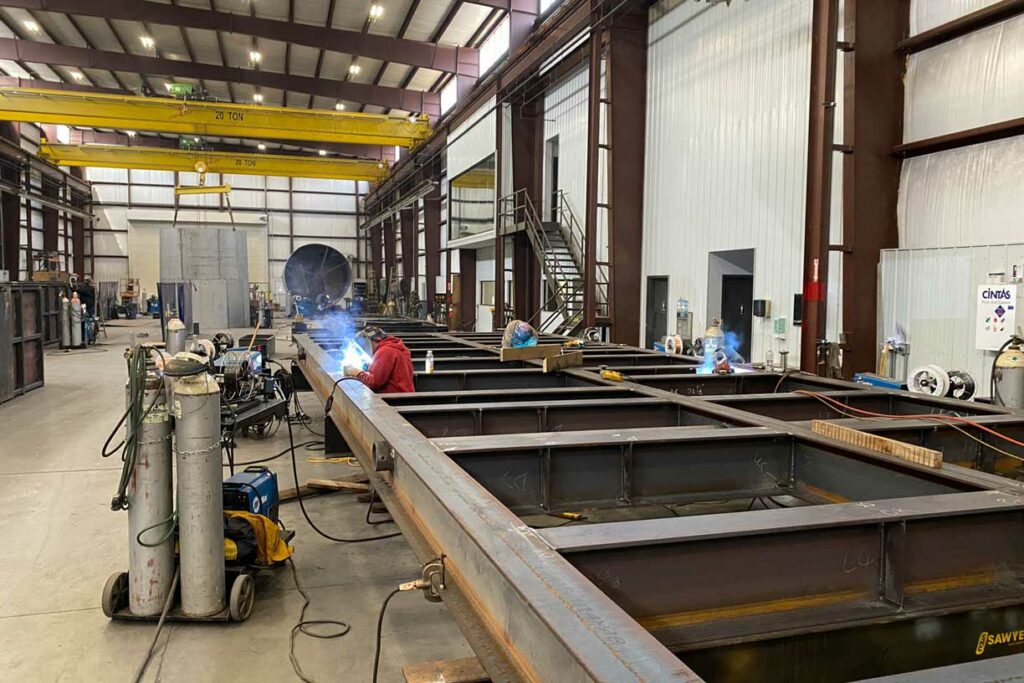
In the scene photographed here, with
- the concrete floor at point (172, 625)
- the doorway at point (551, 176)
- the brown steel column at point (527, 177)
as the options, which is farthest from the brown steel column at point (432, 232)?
the concrete floor at point (172, 625)

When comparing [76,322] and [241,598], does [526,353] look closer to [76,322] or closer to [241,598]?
[241,598]

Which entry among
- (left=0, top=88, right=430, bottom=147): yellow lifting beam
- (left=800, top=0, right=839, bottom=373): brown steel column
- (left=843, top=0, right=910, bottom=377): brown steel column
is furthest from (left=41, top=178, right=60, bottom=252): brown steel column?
(left=843, top=0, right=910, bottom=377): brown steel column

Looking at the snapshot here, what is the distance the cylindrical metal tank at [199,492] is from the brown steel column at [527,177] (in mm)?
10458

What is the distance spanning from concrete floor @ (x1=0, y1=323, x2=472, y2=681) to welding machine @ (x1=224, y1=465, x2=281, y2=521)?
387 millimetres

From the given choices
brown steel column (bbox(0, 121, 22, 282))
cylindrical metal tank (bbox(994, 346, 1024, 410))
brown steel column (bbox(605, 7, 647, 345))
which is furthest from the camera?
brown steel column (bbox(0, 121, 22, 282))

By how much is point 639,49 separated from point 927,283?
6.01 meters

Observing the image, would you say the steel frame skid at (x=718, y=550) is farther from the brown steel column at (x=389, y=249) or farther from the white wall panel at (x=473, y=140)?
the brown steel column at (x=389, y=249)

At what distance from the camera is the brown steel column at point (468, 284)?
58.3 feet

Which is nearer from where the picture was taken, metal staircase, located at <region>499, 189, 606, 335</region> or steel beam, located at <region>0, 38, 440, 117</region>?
metal staircase, located at <region>499, 189, 606, 335</region>

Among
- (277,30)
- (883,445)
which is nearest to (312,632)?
(883,445)

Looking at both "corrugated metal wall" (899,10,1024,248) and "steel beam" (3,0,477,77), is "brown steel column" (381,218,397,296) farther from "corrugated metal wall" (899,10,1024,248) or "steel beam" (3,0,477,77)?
"corrugated metal wall" (899,10,1024,248)

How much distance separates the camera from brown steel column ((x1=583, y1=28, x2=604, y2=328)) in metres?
9.87

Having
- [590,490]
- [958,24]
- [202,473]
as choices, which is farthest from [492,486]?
[958,24]

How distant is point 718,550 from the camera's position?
1792 millimetres
